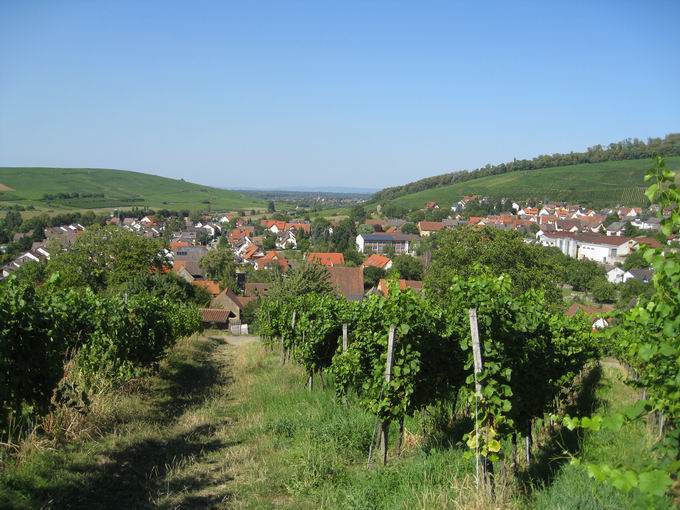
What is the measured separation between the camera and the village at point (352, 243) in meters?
49.8

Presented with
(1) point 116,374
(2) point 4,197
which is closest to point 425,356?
(1) point 116,374

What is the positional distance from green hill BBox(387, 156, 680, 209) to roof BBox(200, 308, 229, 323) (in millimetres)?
93576

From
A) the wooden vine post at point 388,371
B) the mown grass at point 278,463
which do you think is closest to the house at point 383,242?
the mown grass at point 278,463

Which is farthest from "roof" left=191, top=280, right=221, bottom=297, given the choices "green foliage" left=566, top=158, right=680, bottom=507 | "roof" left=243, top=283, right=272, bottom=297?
"green foliage" left=566, top=158, right=680, bottom=507

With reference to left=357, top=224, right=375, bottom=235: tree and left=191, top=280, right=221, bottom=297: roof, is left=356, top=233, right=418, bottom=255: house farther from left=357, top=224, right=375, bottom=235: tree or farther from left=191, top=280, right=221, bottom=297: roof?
left=191, top=280, right=221, bottom=297: roof

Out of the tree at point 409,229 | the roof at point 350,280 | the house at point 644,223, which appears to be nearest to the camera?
the roof at point 350,280

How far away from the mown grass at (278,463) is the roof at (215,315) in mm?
33924

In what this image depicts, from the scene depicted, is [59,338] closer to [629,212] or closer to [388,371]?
[388,371]

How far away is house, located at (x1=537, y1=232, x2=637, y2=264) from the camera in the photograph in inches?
3068

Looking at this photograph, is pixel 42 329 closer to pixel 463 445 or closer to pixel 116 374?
pixel 116 374

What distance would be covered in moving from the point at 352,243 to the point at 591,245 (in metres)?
37.8


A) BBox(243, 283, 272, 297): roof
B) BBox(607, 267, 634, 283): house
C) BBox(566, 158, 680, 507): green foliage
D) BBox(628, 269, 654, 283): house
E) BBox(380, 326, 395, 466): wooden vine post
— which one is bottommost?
BBox(607, 267, 634, 283): house

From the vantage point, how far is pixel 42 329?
264 inches

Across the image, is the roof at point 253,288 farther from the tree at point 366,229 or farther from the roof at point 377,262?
the tree at point 366,229
